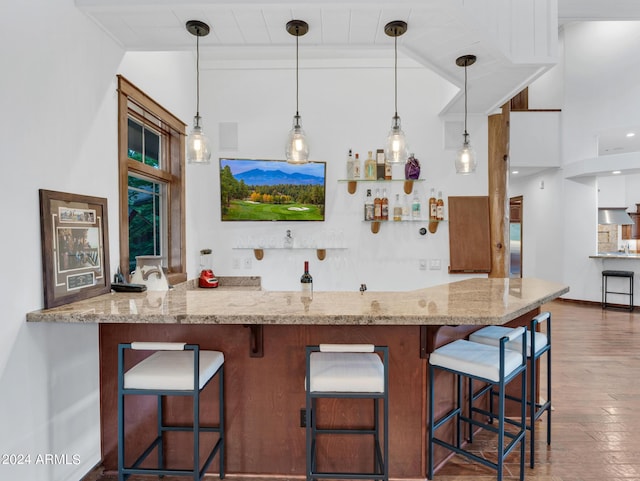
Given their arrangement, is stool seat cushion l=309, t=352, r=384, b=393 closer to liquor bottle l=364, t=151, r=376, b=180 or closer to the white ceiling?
the white ceiling

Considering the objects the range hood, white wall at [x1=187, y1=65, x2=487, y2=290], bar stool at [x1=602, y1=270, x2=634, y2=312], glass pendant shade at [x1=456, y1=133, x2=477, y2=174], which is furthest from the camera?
the range hood

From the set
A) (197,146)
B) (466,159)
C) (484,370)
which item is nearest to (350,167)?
(466,159)

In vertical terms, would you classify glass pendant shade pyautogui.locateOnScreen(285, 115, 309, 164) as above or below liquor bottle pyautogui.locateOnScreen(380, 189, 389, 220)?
above

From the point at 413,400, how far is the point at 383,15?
2.21 m

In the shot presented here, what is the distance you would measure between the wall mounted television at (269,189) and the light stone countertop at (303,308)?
5.53ft

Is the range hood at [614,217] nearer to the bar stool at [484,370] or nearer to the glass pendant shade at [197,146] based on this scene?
the bar stool at [484,370]

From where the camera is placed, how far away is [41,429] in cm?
173

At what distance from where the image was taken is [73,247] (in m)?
1.95

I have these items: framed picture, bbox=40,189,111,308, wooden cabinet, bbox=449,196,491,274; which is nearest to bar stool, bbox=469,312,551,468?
wooden cabinet, bbox=449,196,491,274

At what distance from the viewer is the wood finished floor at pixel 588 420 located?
6.88 feet

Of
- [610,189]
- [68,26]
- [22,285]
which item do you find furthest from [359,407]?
[610,189]

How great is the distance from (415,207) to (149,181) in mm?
2608

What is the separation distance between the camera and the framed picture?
1771 millimetres

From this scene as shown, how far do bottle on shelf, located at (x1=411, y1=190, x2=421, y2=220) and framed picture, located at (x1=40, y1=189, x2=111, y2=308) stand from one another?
284 cm
